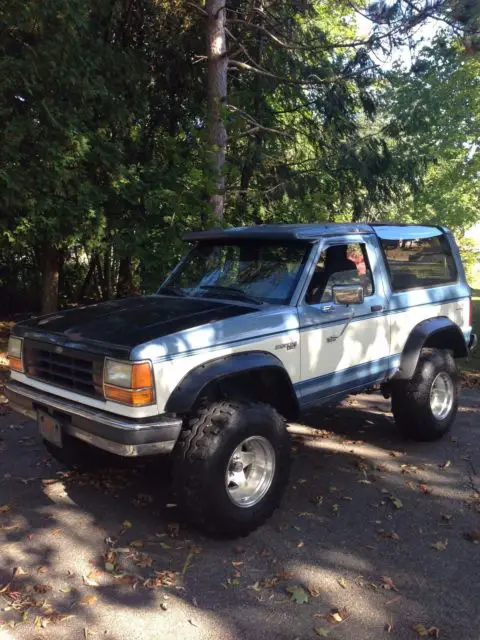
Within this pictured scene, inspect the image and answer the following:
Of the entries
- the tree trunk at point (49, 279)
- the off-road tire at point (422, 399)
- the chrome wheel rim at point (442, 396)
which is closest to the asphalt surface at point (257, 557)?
the off-road tire at point (422, 399)

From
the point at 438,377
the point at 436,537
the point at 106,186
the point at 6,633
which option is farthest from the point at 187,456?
the point at 106,186

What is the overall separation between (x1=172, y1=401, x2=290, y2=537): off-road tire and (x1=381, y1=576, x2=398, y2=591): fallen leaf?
87cm

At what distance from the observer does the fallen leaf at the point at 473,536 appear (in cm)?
370

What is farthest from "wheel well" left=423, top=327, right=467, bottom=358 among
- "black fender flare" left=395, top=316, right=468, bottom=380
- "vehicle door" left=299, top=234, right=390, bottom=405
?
"vehicle door" left=299, top=234, right=390, bottom=405

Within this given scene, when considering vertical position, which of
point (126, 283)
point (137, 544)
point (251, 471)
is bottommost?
point (137, 544)

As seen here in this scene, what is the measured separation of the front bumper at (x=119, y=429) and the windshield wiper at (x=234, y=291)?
115 cm

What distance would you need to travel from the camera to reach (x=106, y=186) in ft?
29.5

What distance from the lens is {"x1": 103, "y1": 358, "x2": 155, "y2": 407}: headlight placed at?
10.8 feet

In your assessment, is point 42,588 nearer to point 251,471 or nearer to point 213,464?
point 213,464

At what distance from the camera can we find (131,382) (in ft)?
10.9

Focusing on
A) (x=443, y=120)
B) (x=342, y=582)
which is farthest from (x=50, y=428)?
(x=443, y=120)

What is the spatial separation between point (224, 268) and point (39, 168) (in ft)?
14.0

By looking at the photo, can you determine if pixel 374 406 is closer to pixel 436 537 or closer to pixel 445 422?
pixel 445 422

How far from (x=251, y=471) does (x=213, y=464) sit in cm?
53
